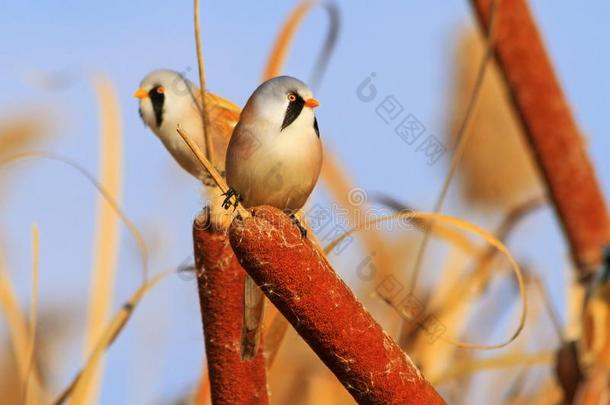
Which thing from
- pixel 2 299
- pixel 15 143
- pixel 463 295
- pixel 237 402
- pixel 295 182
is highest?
pixel 15 143

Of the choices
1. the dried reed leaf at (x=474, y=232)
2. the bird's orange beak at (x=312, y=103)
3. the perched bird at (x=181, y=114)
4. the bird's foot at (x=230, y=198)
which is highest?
the perched bird at (x=181, y=114)

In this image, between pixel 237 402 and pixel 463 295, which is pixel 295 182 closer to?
pixel 237 402

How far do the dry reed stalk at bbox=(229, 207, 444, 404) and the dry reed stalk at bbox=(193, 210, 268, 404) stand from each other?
0.16 metres

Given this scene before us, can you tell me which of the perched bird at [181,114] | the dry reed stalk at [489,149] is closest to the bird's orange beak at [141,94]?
the perched bird at [181,114]

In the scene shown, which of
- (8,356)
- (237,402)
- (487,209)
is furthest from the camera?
(487,209)

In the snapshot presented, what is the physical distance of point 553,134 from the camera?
2.71m

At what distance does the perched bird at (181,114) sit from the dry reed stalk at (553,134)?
1.19m

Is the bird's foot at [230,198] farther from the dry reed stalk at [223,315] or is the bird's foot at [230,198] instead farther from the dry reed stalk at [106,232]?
the dry reed stalk at [106,232]

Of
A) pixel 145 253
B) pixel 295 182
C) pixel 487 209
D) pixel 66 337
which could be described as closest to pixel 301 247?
pixel 295 182

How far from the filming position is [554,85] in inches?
107

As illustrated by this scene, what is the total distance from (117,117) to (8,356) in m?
1.39

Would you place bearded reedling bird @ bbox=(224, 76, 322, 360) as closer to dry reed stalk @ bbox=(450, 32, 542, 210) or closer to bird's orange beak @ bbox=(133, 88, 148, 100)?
bird's orange beak @ bbox=(133, 88, 148, 100)

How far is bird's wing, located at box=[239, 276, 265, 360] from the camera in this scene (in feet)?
3.83

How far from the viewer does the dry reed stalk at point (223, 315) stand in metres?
1.14
